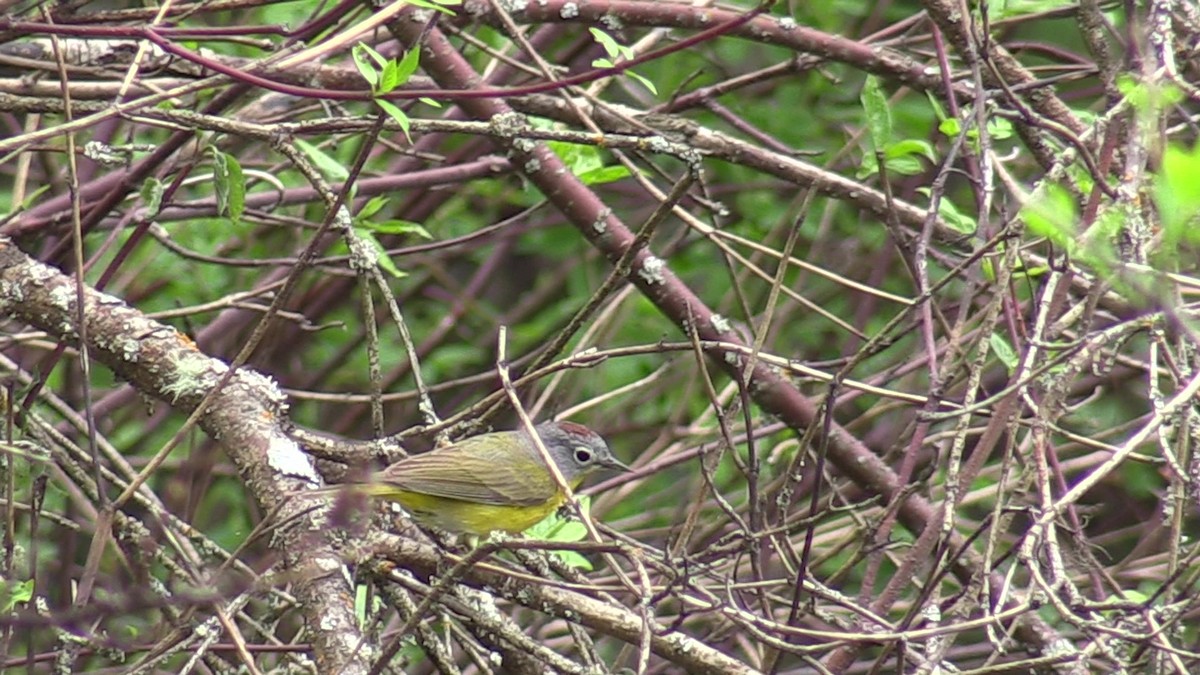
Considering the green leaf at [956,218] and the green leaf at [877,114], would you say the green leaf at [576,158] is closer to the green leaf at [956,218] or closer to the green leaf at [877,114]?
the green leaf at [877,114]

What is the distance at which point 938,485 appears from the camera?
511 centimetres

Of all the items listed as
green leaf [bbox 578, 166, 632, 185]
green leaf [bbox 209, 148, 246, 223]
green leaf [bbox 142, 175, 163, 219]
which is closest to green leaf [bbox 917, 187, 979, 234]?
green leaf [bbox 578, 166, 632, 185]

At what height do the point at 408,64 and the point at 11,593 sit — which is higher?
the point at 408,64

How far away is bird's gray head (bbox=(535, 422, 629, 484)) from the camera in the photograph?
454 cm

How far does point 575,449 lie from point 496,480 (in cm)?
27

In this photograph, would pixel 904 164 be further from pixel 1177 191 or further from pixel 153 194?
pixel 1177 191

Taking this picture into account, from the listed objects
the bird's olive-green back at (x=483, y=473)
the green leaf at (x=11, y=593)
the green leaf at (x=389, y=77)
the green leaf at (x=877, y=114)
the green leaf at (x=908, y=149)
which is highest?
the green leaf at (x=389, y=77)

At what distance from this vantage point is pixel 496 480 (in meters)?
4.57

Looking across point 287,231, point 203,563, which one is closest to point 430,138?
A: point 287,231

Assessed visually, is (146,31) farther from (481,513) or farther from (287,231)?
(287,231)

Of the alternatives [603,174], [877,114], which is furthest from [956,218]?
[603,174]

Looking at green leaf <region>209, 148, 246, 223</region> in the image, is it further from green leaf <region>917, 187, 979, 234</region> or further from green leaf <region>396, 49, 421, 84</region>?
green leaf <region>917, 187, 979, 234</region>

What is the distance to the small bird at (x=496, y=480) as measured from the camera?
13.9ft

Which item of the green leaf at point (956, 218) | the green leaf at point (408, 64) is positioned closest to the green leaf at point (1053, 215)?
the green leaf at point (408, 64)
